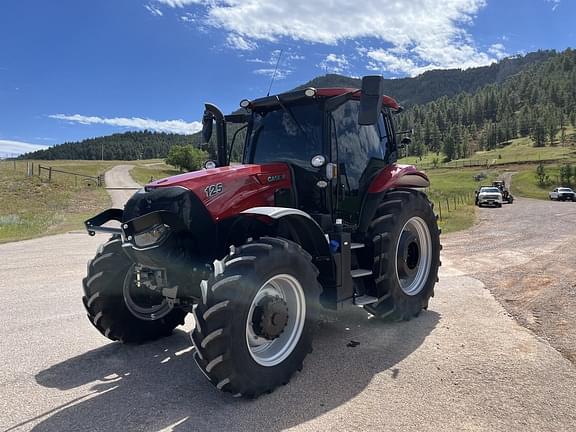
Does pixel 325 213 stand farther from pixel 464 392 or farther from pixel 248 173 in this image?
pixel 464 392

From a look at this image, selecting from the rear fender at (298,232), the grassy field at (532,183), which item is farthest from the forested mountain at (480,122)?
the rear fender at (298,232)

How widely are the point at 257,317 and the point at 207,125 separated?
2.70 m

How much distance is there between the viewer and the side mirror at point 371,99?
414 centimetres

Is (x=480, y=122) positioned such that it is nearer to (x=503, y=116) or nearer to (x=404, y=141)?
(x=503, y=116)

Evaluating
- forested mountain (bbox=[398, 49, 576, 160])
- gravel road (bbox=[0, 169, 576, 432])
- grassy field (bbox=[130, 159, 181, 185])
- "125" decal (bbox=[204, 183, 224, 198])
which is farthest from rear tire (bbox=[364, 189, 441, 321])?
forested mountain (bbox=[398, 49, 576, 160])

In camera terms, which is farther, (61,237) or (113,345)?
(61,237)

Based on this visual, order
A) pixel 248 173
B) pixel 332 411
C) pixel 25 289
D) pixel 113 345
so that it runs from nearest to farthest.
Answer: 1. pixel 332 411
2. pixel 248 173
3. pixel 113 345
4. pixel 25 289

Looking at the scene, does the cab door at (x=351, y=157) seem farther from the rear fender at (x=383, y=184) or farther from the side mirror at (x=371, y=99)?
the side mirror at (x=371, y=99)

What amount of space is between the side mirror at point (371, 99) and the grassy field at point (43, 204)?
14.8m

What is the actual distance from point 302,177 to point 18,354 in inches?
136

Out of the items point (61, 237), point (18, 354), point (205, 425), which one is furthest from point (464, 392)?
point (61, 237)

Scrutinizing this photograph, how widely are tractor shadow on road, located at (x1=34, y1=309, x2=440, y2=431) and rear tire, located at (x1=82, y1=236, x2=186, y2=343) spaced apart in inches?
7.4

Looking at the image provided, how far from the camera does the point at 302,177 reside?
4.99m

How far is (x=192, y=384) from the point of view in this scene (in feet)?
12.4
